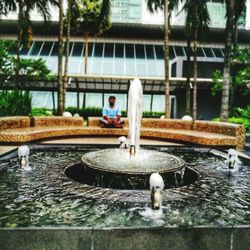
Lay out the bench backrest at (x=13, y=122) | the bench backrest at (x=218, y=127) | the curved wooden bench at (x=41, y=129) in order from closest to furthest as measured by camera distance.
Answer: the curved wooden bench at (x=41, y=129), the bench backrest at (x=218, y=127), the bench backrest at (x=13, y=122)

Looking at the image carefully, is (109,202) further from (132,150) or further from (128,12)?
(128,12)

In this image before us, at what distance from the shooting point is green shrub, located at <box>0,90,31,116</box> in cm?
1118

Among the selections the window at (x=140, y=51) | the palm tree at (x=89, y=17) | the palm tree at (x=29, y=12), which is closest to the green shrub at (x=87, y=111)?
the palm tree at (x=89, y=17)

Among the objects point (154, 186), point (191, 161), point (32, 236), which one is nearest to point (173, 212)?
point (154, 186)

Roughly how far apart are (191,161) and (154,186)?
3383mm

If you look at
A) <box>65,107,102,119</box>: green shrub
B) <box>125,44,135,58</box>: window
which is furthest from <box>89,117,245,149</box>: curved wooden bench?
<box>125,44,135,58</box>: window

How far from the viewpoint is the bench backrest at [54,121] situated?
10.7 m

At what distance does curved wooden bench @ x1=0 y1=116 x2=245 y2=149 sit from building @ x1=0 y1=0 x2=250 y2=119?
10044mm

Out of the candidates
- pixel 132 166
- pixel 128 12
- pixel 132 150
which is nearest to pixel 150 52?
pixel 128 12

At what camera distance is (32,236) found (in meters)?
2.67

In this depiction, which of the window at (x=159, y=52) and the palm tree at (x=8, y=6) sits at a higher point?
the palm tree at (x=8, y=6)

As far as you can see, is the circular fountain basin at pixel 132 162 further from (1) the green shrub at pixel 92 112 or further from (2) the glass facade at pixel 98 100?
(2) the glass facade at pixel 98 100

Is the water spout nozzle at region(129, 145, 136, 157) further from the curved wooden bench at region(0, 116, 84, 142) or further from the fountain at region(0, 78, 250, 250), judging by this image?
the curved wooden bench at region(0, 116, 84, 142)

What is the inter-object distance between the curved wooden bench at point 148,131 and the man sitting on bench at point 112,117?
10.5 inches
